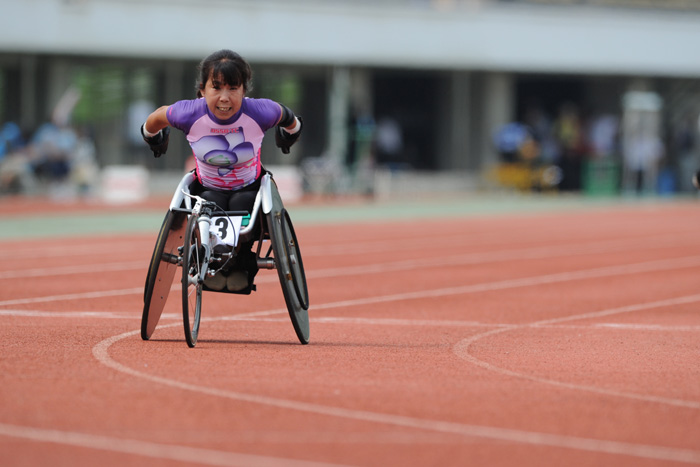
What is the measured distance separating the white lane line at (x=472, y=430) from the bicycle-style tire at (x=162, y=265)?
4.15 ft

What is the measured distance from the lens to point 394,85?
3834 cm

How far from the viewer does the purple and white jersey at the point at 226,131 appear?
7.59 metres

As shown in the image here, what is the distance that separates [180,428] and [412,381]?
5.38 feet

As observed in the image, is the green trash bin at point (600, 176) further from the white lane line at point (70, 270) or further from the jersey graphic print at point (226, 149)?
the jersey graphic print at point (226, 149)

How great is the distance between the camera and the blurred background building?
31609mm

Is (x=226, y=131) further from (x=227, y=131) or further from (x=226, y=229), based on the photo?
(x=226, y=229)

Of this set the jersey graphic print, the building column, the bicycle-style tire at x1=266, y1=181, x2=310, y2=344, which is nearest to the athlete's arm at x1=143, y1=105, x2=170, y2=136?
the jersey graphic print

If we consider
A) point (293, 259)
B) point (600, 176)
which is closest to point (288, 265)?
point (293, 259)

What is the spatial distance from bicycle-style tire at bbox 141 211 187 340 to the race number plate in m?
0.23

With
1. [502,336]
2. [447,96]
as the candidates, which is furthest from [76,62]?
[502,336]

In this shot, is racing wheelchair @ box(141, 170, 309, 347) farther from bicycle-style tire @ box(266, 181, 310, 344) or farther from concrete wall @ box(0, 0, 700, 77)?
concrete wall @ box(0, 0, 700, 77)

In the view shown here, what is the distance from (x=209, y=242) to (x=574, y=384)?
231 cm

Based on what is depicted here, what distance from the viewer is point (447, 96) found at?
3753 centimetres

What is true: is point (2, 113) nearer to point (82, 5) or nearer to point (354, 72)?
point (82, 5)
